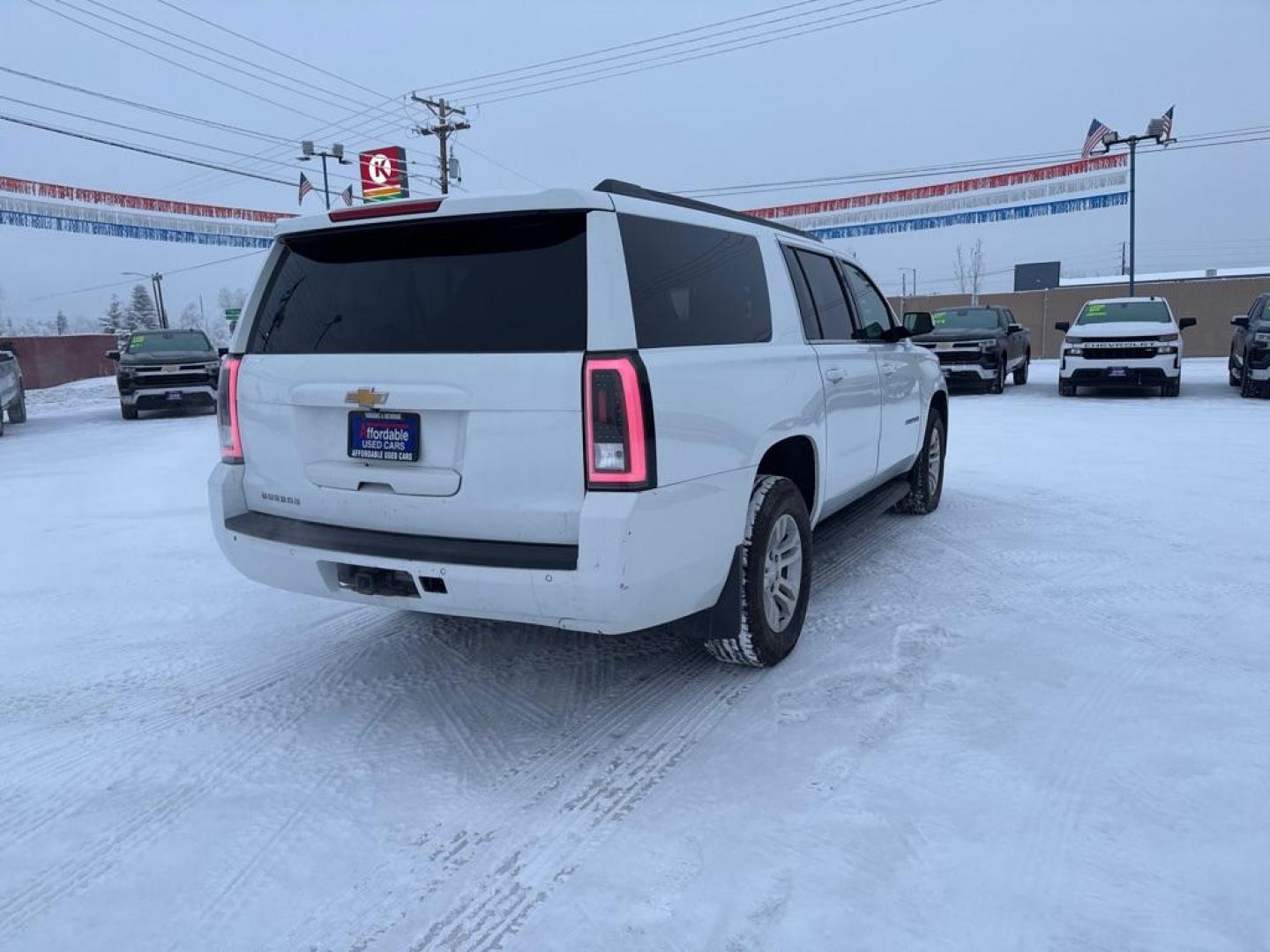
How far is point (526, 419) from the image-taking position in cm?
286

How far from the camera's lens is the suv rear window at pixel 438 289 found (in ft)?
9.61

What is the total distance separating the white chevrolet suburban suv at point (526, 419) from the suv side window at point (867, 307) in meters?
1.48

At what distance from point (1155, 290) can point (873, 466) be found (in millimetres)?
30076

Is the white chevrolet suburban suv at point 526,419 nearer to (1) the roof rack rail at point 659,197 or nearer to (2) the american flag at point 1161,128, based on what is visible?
(1) the roof rack rail at point 659,197

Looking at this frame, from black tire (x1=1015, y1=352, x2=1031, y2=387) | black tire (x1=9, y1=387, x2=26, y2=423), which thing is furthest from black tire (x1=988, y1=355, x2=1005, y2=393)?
black tire (x1=9, y1=387, x2=26, y2=423)

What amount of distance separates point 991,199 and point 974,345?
39.4 feet

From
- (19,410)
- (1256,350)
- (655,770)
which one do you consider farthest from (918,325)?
(19,410)

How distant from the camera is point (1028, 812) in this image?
2.67 meters

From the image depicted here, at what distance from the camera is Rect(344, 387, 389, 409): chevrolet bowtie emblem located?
309 cm

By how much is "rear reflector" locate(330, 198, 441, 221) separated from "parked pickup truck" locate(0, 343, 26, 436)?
14683mm

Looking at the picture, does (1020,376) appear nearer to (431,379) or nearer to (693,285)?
(693,285)

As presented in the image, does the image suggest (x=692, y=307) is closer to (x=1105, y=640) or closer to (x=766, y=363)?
(x=766, y=363)

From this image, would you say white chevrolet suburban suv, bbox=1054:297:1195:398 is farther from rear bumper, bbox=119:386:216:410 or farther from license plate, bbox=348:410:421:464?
rear bumper, bbox=119:386:216:410

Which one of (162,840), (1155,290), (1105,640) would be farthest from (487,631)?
(1155,290)
